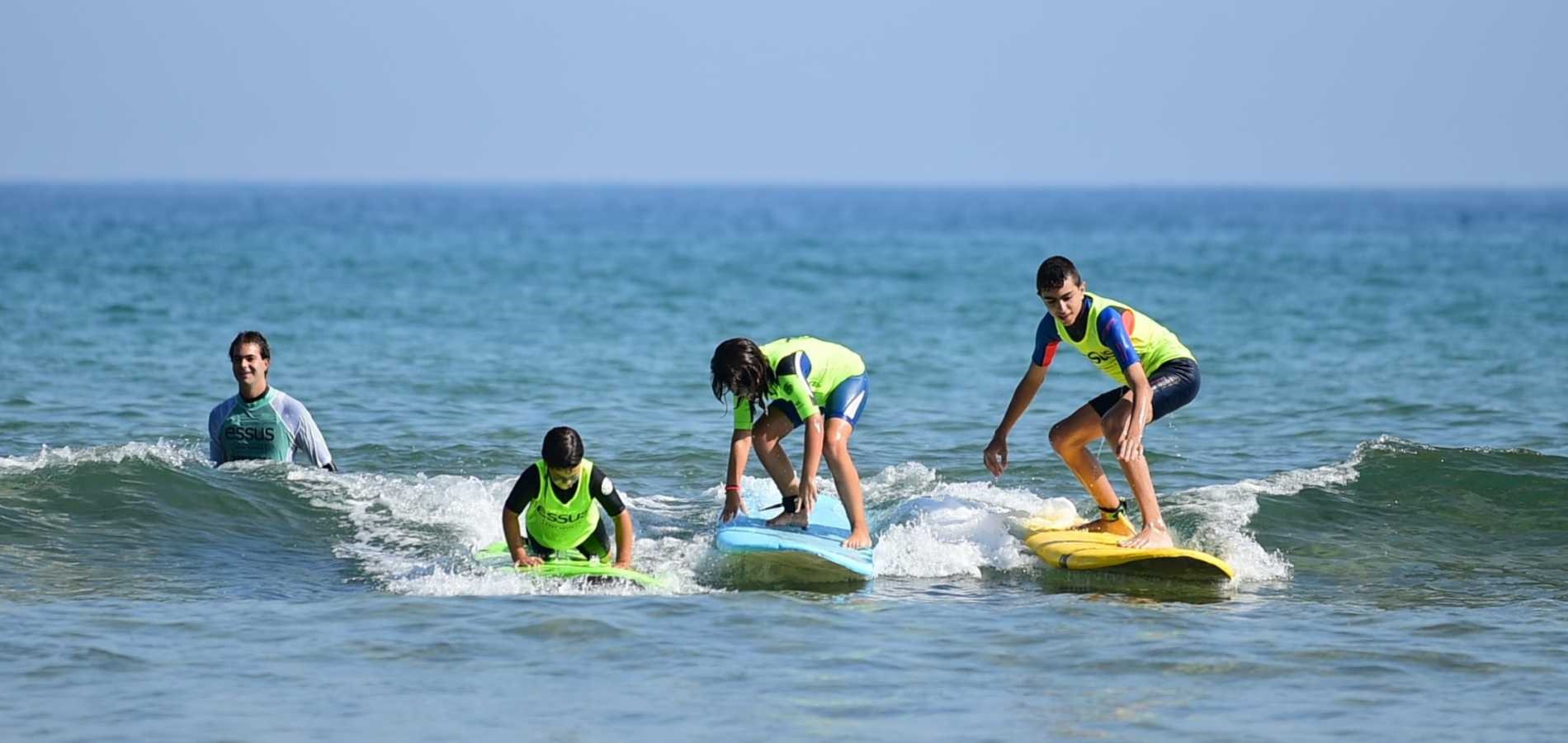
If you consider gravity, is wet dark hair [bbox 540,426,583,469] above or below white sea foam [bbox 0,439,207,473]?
above

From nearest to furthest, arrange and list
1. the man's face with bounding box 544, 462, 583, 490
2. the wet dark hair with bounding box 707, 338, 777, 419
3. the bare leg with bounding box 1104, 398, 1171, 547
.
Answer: the man's face with bounding box 544, 462, 583, 490 < the wet dark hair with bounding box 707, 338, 777, 419 < the bare leg with bounding box 1104, 398, 1171, 547

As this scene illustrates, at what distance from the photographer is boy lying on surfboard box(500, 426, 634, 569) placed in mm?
8102

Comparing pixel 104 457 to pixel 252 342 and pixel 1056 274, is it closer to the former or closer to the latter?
pixel 252 342

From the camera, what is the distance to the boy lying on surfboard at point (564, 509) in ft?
26.6

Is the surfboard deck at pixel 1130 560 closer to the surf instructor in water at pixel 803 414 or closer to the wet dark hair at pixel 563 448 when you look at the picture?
the surf instructor in water at pixel 803 414

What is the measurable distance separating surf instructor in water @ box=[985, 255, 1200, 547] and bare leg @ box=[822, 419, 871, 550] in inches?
31.6

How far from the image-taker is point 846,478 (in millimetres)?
9219

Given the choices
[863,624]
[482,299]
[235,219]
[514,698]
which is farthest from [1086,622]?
[235,219]

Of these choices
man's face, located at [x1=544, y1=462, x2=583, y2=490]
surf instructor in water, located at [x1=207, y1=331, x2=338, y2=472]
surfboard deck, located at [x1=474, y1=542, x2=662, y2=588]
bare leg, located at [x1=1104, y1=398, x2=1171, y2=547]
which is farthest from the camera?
surf instructor in water, located at [x1=207, y1=331, x2=338, y2=472]

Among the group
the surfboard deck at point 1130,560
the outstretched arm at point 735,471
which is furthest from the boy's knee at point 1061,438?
the outstretched arm at point 735,471

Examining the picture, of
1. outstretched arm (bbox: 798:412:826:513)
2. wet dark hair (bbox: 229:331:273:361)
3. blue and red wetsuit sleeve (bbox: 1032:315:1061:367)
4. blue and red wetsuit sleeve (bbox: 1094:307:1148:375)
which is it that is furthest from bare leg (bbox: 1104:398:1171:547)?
wet dark hair (bbox: 229:331:273:361)

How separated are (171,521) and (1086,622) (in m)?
5.72

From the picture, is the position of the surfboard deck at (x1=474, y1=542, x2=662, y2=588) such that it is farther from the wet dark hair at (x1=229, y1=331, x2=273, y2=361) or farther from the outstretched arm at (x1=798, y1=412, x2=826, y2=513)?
the wet dark hair at (x1=229, y1=331, x2=273, y2=361)

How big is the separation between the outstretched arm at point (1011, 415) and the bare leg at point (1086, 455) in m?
0.23
